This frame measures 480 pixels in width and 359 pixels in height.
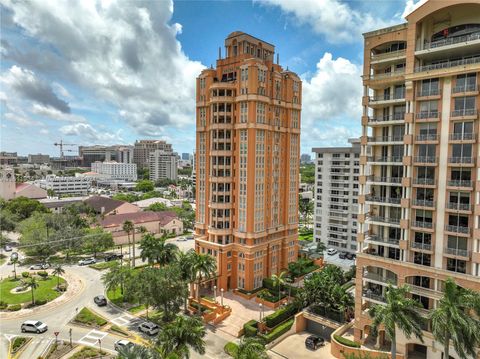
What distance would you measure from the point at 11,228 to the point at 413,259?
107262 mm

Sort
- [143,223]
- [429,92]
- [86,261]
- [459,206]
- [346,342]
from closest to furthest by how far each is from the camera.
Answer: [459,206] < [429,92] < [346,342] < [86,261] < [143,223]

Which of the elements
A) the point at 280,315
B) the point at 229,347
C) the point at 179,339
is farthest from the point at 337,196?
the point at 179,339

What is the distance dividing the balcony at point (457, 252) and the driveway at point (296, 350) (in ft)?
62.5

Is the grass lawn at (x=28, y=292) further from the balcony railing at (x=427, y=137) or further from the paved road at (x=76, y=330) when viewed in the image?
the balcony railing at (x=427, y=137)

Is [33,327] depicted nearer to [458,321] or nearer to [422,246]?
[458,321]

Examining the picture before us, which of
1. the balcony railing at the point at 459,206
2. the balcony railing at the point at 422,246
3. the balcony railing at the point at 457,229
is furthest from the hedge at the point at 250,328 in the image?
the balcony railing at the point at 459,206

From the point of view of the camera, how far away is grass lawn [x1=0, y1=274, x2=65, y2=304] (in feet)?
190

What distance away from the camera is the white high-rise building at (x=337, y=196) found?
278 feet

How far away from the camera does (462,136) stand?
119 feet

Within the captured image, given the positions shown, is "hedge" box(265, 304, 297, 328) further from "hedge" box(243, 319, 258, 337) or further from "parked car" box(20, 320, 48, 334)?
"parked car" box(20, 320, 48, 334)

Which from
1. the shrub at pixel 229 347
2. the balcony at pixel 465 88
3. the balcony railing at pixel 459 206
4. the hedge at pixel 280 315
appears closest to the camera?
the balcony at pixel 465 88

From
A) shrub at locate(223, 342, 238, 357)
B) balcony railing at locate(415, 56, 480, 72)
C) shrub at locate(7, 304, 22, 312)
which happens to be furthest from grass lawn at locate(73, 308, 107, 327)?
balcony railing at locate(415, 56, 480, 72)

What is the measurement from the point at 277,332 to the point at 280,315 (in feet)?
12.6

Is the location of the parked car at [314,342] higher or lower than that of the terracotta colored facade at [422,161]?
lower
